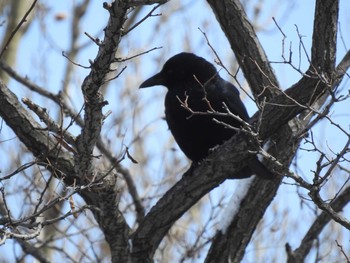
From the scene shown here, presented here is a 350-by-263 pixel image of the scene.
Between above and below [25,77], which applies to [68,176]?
below

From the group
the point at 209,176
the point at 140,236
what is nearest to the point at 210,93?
the point at 209,176

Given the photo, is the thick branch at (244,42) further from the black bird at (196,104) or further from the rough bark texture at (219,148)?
the black bird at (196,104)

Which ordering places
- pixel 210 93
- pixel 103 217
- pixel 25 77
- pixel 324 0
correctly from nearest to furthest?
pixel 324 0, pixel 103 217, pixel 210 93, pixel 25 77

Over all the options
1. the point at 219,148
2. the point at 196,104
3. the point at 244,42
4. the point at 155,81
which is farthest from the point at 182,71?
the point at 219,148

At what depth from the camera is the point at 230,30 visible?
545cm

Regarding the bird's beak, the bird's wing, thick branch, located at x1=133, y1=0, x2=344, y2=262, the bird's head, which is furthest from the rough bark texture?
the bird's beak

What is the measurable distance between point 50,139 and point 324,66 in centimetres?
189

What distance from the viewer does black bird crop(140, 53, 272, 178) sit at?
5674mm

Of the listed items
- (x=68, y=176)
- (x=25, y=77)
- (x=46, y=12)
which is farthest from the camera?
(x=46, y=12)

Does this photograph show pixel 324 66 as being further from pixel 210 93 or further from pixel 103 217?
pixel 103 217

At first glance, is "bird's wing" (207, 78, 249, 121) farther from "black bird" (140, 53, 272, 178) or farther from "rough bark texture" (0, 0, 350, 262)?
"rough bark texture" (0, 0, 350, 262)

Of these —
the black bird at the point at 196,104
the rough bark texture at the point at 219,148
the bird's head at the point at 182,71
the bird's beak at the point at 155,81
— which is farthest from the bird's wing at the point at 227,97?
the bird's beak at the point at 155,81

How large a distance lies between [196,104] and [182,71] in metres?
0.57

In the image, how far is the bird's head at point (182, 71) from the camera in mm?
6066
